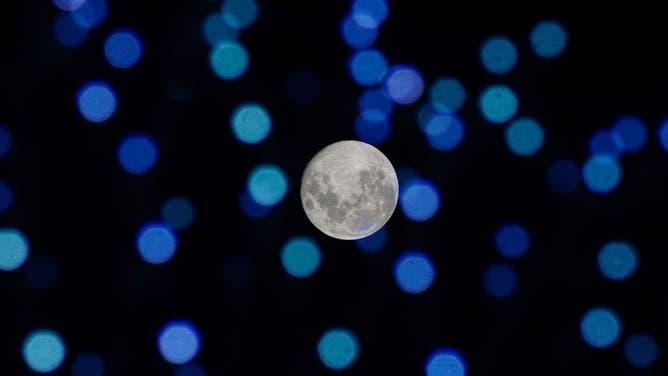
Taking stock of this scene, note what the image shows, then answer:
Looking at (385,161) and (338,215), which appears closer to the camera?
(338,215)

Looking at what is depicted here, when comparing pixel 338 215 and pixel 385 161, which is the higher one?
pixel 385 161

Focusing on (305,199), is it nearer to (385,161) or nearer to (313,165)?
(313,165)

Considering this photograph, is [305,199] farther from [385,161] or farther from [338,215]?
[385,161]

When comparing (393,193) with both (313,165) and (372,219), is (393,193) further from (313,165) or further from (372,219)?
(313,165)

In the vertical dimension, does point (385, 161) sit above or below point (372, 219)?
above

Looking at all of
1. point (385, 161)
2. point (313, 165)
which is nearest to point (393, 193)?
point (385, 161)
